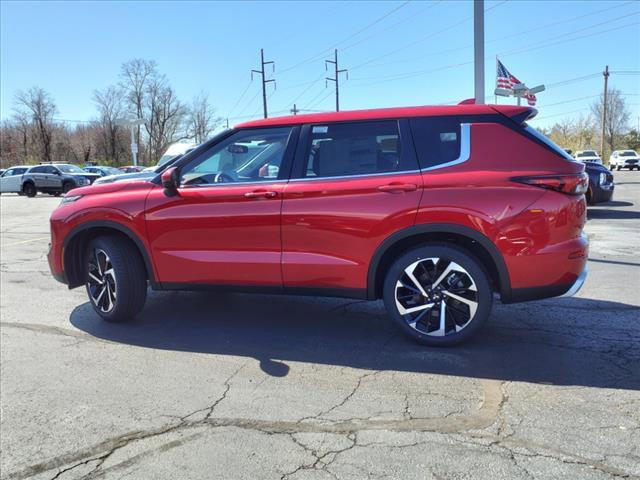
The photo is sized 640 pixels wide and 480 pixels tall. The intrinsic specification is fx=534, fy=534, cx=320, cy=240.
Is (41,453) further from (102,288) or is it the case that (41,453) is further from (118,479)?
(102,288)

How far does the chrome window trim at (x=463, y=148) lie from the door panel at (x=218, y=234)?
4.34 ft

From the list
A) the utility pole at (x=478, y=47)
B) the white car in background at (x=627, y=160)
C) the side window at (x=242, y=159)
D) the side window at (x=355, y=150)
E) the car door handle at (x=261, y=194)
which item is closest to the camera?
the side window at (x=355, y=150)

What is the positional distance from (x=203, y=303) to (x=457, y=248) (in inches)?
119

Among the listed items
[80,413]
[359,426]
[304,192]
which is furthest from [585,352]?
[80,413]

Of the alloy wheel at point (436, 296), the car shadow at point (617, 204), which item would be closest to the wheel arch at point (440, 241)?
the alloy wheel at point (436, 296)

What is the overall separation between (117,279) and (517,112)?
3.77 metres

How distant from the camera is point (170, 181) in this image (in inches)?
183

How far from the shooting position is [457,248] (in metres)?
4.14

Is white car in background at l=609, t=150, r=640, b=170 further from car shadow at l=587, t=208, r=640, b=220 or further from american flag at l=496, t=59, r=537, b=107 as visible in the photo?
car shadow at l=587, t=208, r=640, b=220

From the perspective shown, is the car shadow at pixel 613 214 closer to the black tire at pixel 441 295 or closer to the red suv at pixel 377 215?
the red suv at pixel 377 215

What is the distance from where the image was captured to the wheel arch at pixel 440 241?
13.1 feet

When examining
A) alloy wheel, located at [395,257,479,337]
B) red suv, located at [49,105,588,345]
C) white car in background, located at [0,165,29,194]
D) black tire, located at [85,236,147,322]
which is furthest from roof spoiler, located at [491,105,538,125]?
white car in background, located at [0,165,29,194]

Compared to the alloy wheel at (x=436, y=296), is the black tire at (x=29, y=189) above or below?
above

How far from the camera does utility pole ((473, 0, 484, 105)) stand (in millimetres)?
9914
